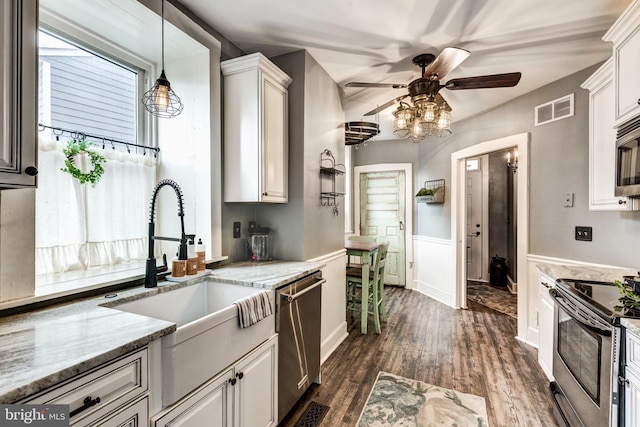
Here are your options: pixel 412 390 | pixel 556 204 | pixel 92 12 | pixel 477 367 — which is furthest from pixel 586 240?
pixel 92 12

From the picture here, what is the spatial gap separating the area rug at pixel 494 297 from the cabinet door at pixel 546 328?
1.41 metres

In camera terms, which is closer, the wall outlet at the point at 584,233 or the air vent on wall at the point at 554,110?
the wall outlet at the point at 584,233

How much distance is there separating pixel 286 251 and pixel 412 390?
4.74ft

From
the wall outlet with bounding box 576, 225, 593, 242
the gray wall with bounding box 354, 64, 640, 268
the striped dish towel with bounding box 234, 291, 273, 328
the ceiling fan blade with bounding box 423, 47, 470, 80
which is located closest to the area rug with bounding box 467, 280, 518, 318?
the gray wall with bounding box 354, 64, 640, 268

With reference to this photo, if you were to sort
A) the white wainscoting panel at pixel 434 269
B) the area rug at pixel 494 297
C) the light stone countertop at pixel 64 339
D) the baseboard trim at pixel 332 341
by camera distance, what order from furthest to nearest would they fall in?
the white wainscoting panel at pixel 434 269, the area rug at pixel 494 297, the baseboard trim at pixel 332 341, the light stone countertop at pixel 64 339

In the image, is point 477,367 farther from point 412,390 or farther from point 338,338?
point 338,338

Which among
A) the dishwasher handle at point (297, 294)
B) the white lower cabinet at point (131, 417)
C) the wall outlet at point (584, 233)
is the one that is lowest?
the white lower cabinet at point (131, 417)

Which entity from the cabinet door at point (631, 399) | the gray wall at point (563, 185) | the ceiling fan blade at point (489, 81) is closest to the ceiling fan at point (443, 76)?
the ceiling fan blade at point (489, 81)

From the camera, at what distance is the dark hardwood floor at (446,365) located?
196 centimetres

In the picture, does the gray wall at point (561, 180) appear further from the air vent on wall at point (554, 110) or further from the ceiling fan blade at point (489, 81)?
the ceiling fan blade at point (489, 81)

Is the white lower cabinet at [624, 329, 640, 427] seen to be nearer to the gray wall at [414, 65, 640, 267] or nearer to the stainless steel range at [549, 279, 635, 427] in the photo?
the stainless steel range at [549, 279, 635, 427]

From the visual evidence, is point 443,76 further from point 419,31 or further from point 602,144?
point 602,144

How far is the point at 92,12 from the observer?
1.59 meters

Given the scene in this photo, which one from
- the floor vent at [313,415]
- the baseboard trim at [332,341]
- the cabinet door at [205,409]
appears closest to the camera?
the cabinet door at [205,409]
